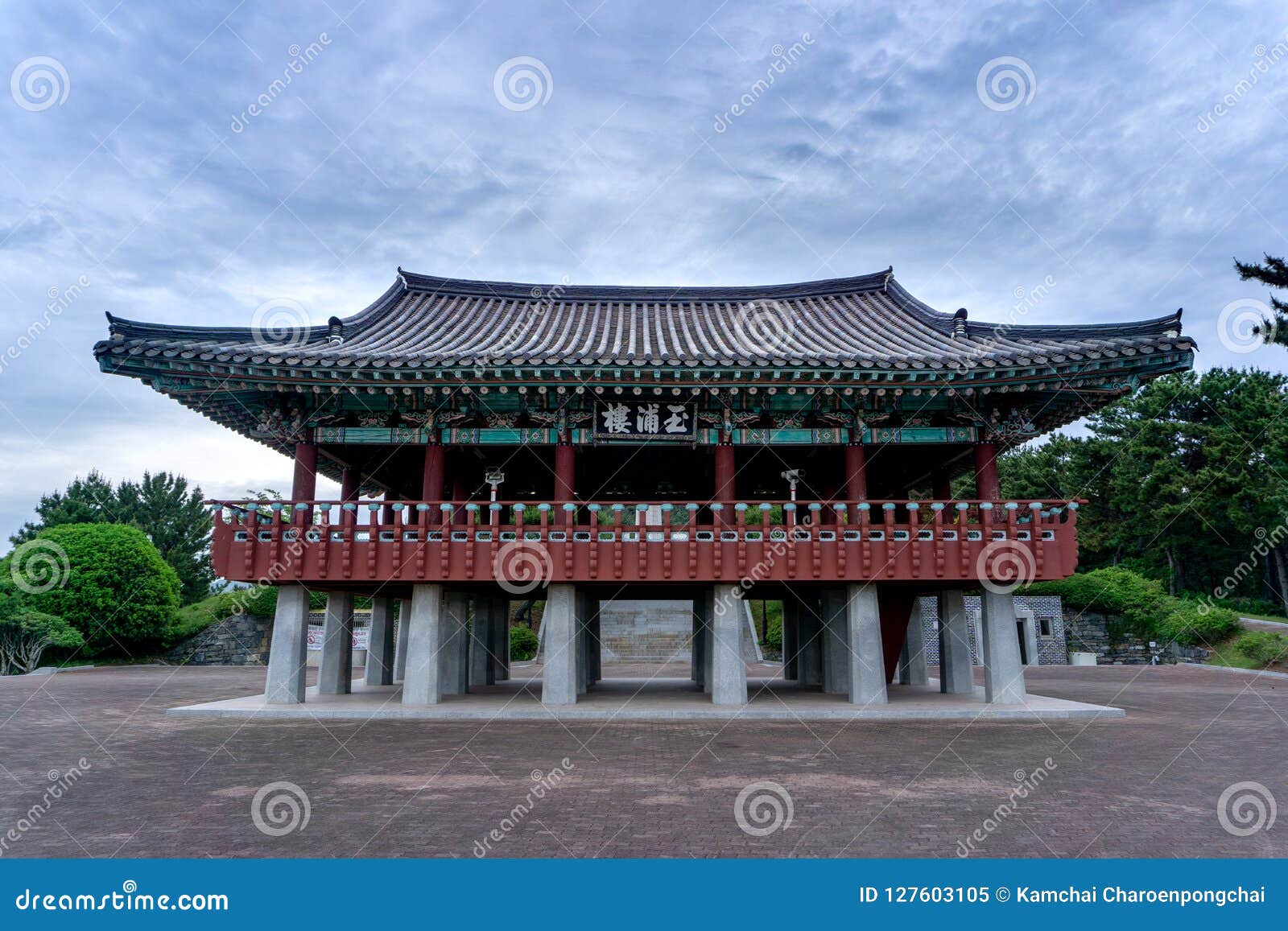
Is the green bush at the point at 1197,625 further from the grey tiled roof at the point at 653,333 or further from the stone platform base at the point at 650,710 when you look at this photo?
the grey tiled roof at the point at 653,333

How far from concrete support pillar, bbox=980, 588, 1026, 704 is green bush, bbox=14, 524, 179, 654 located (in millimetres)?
36690

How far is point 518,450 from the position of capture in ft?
65.6

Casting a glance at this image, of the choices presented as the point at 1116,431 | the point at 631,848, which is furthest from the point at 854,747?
the point at 1116,431

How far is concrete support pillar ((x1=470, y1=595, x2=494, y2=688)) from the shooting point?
23000mm

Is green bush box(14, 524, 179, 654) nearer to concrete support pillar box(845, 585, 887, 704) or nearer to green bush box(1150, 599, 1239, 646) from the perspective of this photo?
concrete support pillar box(845, 585, 887, 704)

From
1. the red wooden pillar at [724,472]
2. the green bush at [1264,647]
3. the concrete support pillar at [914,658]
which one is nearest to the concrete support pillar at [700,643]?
the red wooden pillar at [724,472]

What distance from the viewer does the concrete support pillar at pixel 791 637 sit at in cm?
2422

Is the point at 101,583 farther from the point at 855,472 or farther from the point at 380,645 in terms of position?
the point at 855,472

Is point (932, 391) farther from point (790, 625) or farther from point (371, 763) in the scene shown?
point (371, 763)

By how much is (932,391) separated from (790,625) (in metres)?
11.1

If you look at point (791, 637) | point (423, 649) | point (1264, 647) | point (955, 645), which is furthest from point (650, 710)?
point (1264, 647)

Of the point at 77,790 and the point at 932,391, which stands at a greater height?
the point at 932,391

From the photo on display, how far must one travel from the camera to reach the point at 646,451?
2044 cm

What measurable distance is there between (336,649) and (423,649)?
3762 mm
